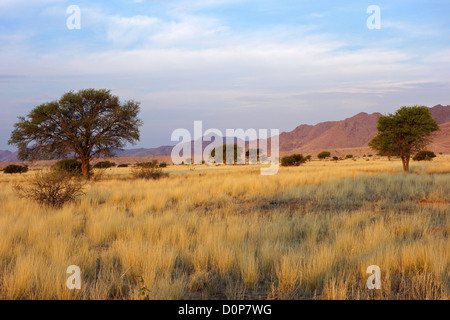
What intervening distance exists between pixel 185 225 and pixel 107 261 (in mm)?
2629

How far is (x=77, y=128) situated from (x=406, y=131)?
90.2 ft

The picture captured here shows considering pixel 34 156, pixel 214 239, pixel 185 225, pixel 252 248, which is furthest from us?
pixel 34 156

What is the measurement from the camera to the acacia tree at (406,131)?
27.5 metres

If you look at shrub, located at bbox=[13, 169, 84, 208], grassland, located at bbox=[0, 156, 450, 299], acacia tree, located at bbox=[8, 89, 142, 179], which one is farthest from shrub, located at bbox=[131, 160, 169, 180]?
grassland, located at bbox=[0, 156, 450, 299]

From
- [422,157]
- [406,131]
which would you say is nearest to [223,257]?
[406,131]

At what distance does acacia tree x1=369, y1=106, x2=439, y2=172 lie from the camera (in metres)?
27.5

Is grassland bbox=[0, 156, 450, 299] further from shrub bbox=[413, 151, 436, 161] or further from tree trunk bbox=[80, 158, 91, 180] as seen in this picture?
shrub bbox=[413, 151, 436, 161]

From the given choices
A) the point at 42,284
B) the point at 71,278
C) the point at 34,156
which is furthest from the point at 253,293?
the point at 34,156

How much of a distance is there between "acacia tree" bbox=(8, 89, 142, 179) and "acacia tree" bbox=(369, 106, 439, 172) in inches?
893

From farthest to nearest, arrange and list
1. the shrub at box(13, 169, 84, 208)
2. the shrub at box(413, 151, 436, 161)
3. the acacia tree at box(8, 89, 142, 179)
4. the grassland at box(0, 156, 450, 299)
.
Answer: the shrub at box(413, 151, 436, 161)
the acacia tree at box(8, 89, 142, 179)
the shrub at box(13, 169, 84, 208)
the grassland at box(0, 156, 450, 299)

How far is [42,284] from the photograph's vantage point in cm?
423

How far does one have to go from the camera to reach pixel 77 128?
2719 centimetres

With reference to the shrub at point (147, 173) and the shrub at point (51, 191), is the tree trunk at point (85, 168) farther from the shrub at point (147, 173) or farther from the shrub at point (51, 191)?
the shrub at point (51, 191)
